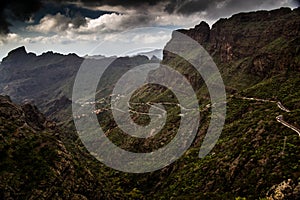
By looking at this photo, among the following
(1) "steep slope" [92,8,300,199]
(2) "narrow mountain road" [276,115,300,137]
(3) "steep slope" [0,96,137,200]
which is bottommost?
(1) "steep slope" [92,8,300,199]

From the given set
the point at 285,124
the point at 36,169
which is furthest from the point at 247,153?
the point at 36,169

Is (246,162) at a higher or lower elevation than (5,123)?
lower

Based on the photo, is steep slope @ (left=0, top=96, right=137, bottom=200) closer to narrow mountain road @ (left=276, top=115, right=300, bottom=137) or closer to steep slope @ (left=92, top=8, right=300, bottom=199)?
steep slope @ (left=92, top=8, right=300, bottom=199)

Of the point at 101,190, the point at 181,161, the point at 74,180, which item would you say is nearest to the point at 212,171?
the point at 181,161

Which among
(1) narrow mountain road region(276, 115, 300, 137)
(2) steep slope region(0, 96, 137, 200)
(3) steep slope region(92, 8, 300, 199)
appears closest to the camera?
(2) steep slope region(0, 96, 137, 200)

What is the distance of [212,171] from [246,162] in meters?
16.8

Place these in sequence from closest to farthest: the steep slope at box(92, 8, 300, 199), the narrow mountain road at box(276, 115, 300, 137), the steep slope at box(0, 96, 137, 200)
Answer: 1. the steep slope at box(0, 96, 137, 200)
2. the steep slope at box(92, 8, 300, 199)
3. the narrow mountain road at box(276, 115, 300, 137)

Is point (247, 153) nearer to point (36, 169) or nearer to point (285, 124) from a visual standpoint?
point (285, 124)

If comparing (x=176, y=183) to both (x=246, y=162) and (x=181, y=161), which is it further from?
(x=246, y=162)

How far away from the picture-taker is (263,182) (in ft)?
308

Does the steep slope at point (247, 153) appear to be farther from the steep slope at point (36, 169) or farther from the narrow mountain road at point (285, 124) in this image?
the steep slope at point (36, 169)

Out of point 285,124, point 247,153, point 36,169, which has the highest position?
point 36,169

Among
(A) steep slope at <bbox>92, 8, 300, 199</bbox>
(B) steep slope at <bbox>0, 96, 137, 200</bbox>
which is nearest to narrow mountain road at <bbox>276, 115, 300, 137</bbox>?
(A) steep slope at <bbox>92, 8, 300, 199</bbox>

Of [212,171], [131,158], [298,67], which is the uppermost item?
[298,67]
